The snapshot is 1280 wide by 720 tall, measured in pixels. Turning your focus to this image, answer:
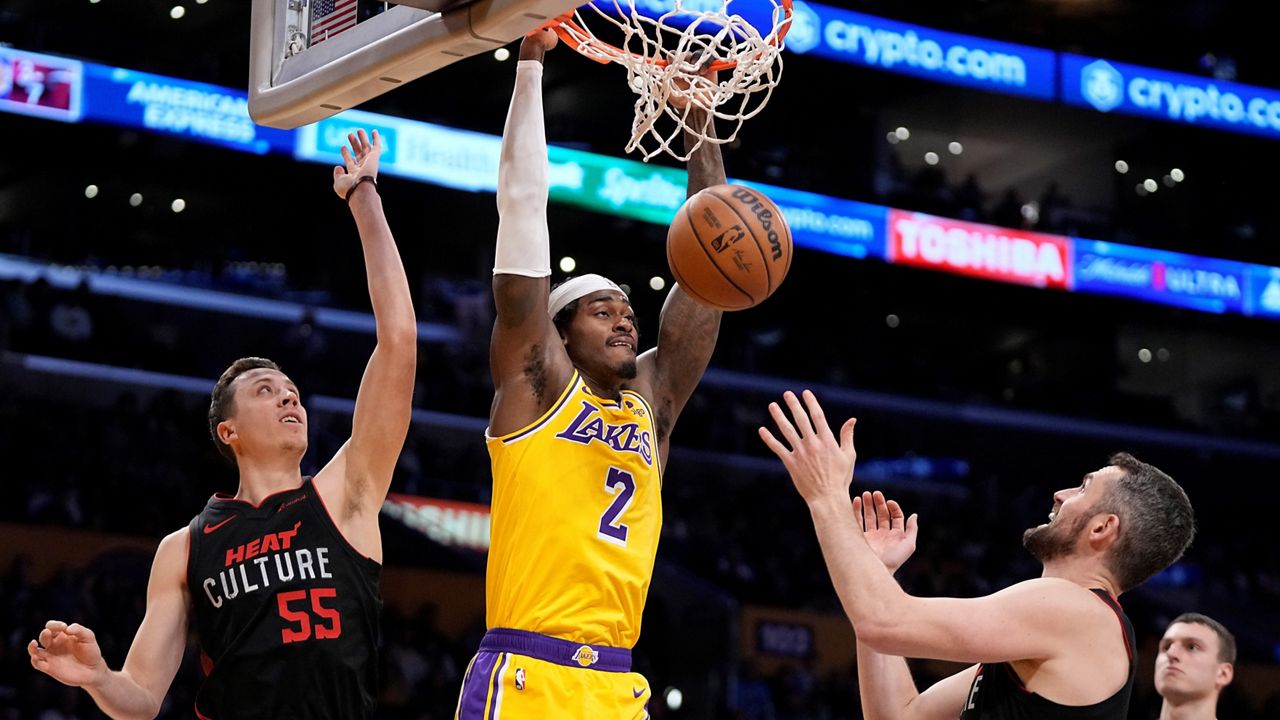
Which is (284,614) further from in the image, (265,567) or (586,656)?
(586,656)

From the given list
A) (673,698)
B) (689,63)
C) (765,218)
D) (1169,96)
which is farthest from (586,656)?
(1169,96)

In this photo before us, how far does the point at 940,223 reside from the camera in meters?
20.8

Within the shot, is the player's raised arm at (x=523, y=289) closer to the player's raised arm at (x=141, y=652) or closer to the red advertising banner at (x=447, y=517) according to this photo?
the player's raised arm at (x=141, y=652)

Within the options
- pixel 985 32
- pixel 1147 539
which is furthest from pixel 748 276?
pixel 985 32

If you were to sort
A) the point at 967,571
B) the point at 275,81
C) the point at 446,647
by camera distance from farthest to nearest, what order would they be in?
the point at 967,571
the point at 446,647
the point at 275,81

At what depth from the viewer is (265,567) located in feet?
12.8

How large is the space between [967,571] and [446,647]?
7.70 meters

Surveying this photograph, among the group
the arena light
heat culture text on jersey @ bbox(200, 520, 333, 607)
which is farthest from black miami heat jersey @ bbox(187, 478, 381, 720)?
the arena light

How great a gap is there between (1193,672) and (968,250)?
15.5 m

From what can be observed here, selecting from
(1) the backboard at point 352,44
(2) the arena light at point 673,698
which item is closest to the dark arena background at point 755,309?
(2) the arena light at point 673,698

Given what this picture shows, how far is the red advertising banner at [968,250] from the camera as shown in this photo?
2064cm

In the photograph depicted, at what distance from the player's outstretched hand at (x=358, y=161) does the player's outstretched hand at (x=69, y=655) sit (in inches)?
54.0

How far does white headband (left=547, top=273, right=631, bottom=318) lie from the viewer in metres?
4.63

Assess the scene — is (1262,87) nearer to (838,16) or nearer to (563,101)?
(838,16)
